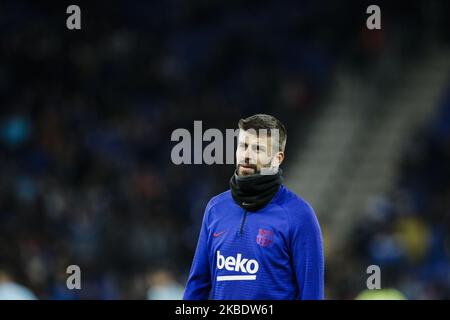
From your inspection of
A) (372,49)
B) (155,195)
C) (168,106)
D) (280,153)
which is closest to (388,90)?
(372,49)

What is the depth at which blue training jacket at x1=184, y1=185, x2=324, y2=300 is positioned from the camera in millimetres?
3697

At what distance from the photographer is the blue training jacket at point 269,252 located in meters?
3.70

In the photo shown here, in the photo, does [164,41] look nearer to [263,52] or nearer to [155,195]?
[263,52]

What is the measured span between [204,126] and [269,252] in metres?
8.42

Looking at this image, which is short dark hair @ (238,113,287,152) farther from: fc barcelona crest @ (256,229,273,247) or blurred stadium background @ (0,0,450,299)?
blurred stadium background @ (0,0,450,299)

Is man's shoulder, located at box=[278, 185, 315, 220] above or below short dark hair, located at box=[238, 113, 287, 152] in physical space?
below

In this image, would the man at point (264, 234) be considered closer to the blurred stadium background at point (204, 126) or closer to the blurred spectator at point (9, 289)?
the blurred spectator at point (9, 289)

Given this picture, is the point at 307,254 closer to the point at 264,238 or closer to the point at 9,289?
the point at 264,238

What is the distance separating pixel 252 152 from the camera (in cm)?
377

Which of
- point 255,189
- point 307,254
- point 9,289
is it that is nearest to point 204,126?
point 9,289

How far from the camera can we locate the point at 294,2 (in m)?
14.8

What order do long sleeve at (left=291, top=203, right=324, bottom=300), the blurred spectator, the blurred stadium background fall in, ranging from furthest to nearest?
the blurred stadium background, the blurred spectator, long sleeve at (left=291, top=203, right=324, bottom=300)

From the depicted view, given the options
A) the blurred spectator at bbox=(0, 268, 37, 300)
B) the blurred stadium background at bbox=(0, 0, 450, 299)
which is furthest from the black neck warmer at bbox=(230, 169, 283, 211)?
the blurred stadium background at bbox=(0, 0, 450, 299)

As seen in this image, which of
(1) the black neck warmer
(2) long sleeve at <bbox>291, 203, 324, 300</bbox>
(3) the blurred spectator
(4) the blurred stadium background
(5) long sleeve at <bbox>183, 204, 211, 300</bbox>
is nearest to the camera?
(2) long sleeve at <bbox>291, 203, 324, 300</bbox>
